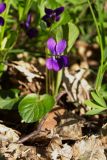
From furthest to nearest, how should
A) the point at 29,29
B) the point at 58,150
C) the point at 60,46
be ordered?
the point at 29,29
the point at 60,46
the point at 58,150

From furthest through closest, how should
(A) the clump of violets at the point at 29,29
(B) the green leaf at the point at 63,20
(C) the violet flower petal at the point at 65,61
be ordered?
(A) the clump of violets at the point at 29,29 → (B) the green leaf at the point at 63,20 → (C) the violet flower petal at the point at 65,61

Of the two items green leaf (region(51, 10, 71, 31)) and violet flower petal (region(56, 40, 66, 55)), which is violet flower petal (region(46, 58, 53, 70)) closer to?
violet flower petal (region(56, 40, 66, 55))

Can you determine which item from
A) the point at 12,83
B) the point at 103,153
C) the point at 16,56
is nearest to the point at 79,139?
the point at 103,153

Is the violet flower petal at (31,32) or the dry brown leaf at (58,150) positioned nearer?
the dry brown leaf at (58,150)

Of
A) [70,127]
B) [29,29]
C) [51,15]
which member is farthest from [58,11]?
[70,127]

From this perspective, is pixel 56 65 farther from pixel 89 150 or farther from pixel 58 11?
pixel 89 150

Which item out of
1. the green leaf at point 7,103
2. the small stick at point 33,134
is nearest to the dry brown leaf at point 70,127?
the small stick at point 33,134

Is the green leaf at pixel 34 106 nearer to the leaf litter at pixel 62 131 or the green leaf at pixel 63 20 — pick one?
the leaf litter at pixel 62 131
